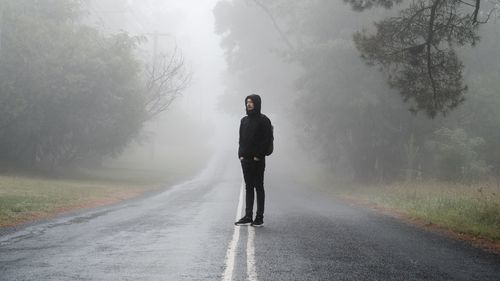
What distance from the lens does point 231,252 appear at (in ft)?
23.9

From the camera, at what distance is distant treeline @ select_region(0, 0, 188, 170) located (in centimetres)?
2422

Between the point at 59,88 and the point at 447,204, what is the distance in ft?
61.3

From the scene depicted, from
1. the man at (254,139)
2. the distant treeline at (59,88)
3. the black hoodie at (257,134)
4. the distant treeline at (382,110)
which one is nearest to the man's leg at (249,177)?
the man at (254,139)

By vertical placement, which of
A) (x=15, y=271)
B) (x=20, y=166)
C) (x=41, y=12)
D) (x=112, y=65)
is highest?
(x=41, y=12)

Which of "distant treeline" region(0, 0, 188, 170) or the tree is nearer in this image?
the tree

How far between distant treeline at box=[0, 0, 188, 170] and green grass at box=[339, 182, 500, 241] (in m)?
13.6

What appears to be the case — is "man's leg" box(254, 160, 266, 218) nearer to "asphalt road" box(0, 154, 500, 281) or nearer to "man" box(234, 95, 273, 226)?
"man" box(234, 95, 273, 226)

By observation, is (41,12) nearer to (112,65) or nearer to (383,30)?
(112,65)

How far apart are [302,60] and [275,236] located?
20.0 metres

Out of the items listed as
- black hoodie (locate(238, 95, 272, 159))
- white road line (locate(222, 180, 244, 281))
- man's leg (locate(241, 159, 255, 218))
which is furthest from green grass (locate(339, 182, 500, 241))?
white road line (locate(222, 180, 244, 281))

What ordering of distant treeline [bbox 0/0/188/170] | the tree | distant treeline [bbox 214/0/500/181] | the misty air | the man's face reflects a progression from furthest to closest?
1. distant treeline [bbox 0/0/188/170]
2. distant treeline [bbox 214/0/500/181]
3. the tree
4. the man's face
5. the misty air

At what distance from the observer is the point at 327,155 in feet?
106

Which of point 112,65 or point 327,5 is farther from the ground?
point 327,5

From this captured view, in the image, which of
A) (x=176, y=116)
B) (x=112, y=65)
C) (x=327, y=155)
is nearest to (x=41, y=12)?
(x=112, y=65)
